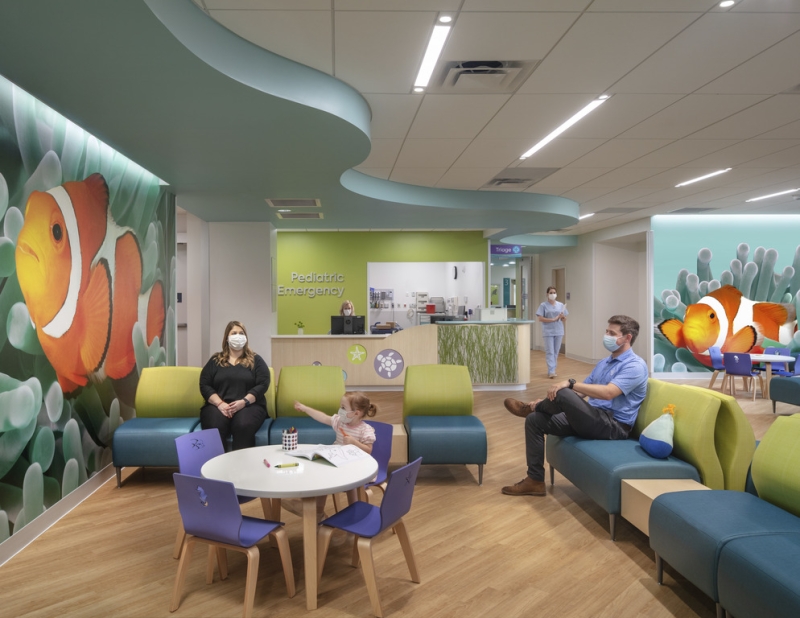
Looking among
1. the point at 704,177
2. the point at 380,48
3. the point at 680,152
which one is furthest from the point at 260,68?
the point at 704,177

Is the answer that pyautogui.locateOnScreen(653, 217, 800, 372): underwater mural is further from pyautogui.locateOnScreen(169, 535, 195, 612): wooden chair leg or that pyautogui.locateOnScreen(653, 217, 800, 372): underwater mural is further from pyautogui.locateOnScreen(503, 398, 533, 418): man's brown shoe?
pyautogui.locateOnScreen(169, 535, 195, 612): wooden chair leg

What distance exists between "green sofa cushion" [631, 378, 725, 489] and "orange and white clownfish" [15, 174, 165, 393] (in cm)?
463

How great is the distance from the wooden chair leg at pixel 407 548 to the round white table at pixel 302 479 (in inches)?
13.5

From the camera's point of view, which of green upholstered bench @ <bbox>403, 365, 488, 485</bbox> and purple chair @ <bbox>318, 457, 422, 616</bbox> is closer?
purple chair @ <bbox>318, 457, 422, 616</bbox>

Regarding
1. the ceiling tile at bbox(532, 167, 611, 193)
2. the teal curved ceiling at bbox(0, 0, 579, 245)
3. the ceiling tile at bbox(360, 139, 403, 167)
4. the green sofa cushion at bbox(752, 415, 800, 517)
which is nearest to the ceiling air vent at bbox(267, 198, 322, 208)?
the teal curved ceiling at bbox(0, 0, 579, 245)

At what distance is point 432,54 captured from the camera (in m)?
4.14

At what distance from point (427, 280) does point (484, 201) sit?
4.87 m

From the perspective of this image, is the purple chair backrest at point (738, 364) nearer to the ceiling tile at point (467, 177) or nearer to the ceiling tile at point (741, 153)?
the ceiling tile at point (741, 153)

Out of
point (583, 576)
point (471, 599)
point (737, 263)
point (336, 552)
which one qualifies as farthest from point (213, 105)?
point (737, 263)

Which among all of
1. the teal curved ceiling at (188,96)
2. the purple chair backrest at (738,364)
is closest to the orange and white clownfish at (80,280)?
the teal curved ceiling at (188,96)

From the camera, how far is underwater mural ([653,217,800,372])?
1145 centimetres

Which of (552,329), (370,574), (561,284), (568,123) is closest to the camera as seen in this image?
(370,574)

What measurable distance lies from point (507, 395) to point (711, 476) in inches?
231

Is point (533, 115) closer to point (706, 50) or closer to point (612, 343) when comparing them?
point (706, 50)
